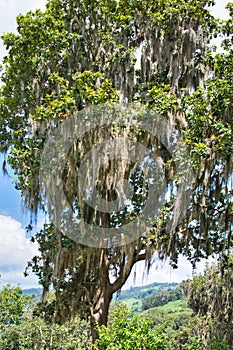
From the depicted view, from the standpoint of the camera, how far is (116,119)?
8.55 m

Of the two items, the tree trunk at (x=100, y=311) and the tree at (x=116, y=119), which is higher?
the tree at (x=116, y=119)

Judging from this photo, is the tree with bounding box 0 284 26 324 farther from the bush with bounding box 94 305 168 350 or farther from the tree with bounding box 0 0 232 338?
the bush with bounding box 94 305 168 350

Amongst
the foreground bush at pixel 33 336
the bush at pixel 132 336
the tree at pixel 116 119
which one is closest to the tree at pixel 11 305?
the foreground bush at pixel 33 336

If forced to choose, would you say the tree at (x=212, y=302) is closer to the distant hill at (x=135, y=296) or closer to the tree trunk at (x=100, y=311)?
the distant hill at (x=135, y=296)

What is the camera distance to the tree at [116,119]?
846cm

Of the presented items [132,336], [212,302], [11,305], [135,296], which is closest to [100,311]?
[132,336]

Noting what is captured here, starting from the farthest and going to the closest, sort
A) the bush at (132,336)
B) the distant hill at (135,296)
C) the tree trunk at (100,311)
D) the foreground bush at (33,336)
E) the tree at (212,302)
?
the tree at (212,302) < the foreground bush at (33,336) < the distant hill at (135,296) < the tree trunk at (100,311) < the bush at (132,336)

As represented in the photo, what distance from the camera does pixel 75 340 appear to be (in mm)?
15422

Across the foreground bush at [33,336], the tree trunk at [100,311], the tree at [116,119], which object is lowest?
the foreground bush at [33,336]

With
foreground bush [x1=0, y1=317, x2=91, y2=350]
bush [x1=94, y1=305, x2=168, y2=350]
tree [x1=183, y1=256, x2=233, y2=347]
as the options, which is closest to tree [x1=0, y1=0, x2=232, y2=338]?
bush [x1=94, y1=305, x2=168, y2=350]

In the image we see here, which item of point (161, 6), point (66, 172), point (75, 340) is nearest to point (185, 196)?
point (66, 172)

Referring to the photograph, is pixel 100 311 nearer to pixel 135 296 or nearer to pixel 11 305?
pixel 11 305

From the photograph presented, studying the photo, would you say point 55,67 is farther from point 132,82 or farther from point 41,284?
point 41,284

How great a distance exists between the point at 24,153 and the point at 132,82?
9.34 ft
